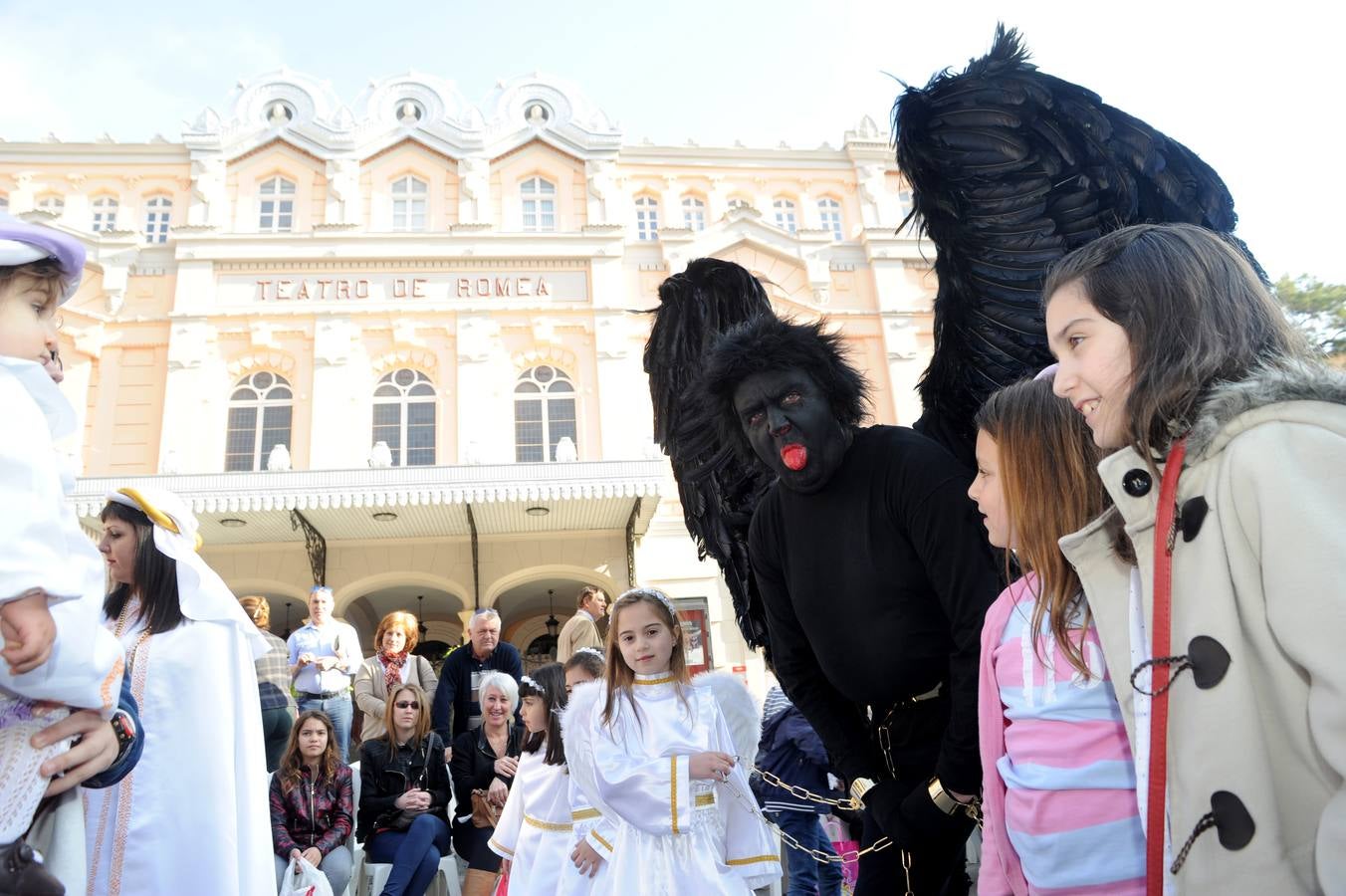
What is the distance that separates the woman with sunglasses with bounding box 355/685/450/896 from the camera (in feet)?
17.9

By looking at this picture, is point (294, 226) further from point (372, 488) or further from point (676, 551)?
point (676, 551)

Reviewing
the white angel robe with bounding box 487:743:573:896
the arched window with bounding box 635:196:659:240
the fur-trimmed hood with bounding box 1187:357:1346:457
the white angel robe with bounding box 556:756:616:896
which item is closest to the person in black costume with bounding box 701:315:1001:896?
the fur-trimmed hood with bounding box 1187:357:1346:457

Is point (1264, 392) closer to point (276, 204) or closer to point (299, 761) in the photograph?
point (299, 761)

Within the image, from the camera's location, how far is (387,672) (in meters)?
7.24

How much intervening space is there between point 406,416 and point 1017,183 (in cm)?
1536

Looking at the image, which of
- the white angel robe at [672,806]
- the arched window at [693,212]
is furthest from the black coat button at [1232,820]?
the arched window at [693,212]

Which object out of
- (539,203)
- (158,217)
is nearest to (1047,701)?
(539,203)

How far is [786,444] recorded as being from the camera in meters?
2.40

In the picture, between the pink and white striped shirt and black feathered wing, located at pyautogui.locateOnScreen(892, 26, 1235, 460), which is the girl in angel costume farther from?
black feathered wing, located at pyautogui.locateOnScreen(892, 26, 1235, 460)

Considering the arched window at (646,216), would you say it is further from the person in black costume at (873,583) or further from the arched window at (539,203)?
the person in black costume at (873,583)

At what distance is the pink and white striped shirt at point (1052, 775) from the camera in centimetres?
171

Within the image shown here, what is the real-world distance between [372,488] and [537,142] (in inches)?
391

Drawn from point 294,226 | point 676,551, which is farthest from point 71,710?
point 294,226

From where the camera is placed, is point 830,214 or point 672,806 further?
point 830,214
